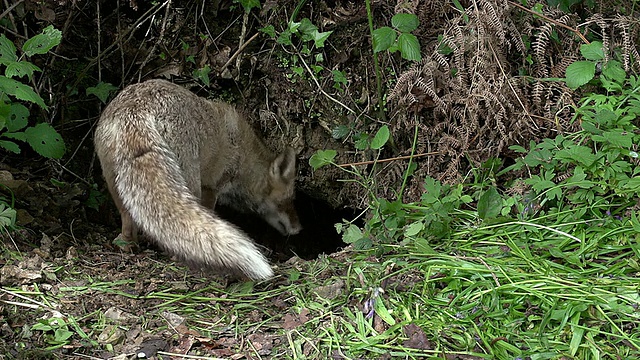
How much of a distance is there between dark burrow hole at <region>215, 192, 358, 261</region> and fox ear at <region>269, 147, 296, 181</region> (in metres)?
0.72

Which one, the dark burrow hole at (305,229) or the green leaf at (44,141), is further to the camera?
the dark burrow hole at (305,229)

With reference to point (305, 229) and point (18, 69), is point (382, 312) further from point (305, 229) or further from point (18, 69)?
point (305, 229)

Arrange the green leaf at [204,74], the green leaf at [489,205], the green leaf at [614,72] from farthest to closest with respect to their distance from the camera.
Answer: the green leaf at [204,74]
the green leaf at [614,72]
the green leaf at [489,205]

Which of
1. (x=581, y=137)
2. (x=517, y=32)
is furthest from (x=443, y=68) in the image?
(x=581, y=137)

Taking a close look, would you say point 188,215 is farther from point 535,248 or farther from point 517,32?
point 517,32

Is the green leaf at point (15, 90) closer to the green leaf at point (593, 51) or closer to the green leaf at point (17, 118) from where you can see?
the green leaf at point (17, 118)

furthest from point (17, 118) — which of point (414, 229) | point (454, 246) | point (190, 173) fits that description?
point (454, 246)

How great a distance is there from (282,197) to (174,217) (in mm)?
2644

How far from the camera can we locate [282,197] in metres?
6.55

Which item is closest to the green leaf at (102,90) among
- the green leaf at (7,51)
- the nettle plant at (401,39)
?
the green leaf at (7,51)

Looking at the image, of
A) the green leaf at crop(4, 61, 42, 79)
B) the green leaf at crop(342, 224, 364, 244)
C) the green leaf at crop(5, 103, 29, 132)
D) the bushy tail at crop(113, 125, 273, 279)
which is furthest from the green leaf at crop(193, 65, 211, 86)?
the green leaf at crop(342, 224, 364, 244)

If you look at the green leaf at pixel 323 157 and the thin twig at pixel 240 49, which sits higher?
the thin twig at pixel 240 49

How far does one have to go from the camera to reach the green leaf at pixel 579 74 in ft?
13.8

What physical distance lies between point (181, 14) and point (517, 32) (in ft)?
10.6
